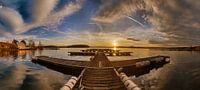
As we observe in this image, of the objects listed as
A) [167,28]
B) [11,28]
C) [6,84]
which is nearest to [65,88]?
[6,84]

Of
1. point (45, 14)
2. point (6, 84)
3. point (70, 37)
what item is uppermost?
point (45, 14)

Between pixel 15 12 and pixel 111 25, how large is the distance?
476 centimetres

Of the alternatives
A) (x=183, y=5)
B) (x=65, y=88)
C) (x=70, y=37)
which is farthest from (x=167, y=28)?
(x=65, y=88)

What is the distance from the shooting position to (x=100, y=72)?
11.1 metres

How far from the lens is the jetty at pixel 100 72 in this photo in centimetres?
775

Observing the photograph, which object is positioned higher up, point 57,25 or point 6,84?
point 57,25

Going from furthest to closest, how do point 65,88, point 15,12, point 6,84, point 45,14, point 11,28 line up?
point 11,28
point 15,12
point 45,14
point 6,84
point 65,88

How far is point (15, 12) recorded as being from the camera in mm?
14852

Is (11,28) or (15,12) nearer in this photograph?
(15,12)

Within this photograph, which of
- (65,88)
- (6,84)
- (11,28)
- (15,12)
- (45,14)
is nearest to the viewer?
(65,88)

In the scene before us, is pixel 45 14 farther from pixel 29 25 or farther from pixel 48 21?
pixel 29 25

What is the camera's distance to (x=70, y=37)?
15047 millimetres

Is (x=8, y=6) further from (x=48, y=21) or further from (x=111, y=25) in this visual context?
(x=111, y=25)

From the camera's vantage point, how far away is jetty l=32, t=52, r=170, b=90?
775 centimetres
